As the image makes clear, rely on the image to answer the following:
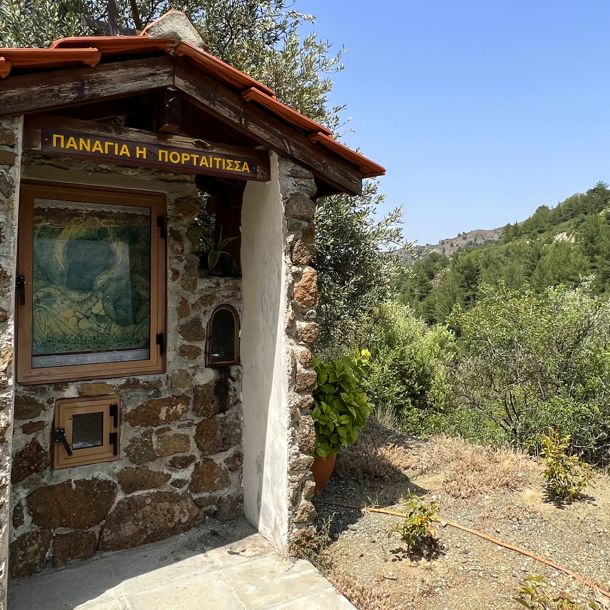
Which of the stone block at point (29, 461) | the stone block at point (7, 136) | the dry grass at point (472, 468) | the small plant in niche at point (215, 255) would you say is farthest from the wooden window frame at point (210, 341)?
the dry grass at point (472, 468)

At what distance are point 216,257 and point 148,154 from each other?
136 centimetres

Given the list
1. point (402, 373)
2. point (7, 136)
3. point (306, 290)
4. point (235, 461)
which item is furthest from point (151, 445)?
point (402, 373)

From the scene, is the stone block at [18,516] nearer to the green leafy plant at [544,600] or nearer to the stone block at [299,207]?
the stone block at [299,207]

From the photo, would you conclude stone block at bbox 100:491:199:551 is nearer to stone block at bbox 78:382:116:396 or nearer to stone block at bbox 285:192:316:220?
stone block at bbox 78:382:116:396

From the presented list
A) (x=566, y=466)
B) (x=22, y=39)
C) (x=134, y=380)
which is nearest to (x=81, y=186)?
(x=134, y=380)

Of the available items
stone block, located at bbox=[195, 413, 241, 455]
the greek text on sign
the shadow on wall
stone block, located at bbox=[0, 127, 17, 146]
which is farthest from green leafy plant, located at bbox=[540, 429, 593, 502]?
stone block, located at bbox=[0, 127, 17, 146]

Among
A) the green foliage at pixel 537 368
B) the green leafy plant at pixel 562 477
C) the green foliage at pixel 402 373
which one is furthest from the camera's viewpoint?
the green foliage at pixel 402 373

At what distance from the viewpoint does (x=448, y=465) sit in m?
6.01

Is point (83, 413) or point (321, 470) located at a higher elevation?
point (83, 413)

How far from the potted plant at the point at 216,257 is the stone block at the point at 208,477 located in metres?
1.69

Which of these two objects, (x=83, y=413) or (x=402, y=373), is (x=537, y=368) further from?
(x=83, y=413)

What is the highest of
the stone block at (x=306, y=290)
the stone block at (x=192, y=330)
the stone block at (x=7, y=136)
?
the stone block at (x=7, y=136)

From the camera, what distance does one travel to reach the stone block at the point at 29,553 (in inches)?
144

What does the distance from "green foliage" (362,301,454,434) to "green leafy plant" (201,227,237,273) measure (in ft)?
16.4
